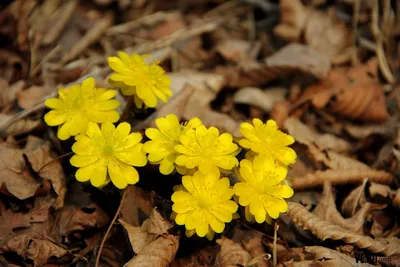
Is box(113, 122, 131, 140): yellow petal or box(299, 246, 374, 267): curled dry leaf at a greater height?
box(113, 122, 131, 140): yellow petal

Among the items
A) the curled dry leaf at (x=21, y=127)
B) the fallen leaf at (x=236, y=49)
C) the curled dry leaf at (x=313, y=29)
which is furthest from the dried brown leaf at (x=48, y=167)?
the curled dry leaf at (x=313, y=29)

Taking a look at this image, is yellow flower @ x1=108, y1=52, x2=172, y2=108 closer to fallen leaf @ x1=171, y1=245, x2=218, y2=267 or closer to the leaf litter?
the leaf litter

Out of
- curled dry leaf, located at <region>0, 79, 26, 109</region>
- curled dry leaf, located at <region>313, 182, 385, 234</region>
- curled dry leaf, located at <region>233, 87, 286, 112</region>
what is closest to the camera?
curled dry leaf, located at <region>313, 182, 385, 234</region>

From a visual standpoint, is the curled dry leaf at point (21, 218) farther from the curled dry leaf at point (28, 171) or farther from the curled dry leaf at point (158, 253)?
the curled dry leaf at point (158, 253)

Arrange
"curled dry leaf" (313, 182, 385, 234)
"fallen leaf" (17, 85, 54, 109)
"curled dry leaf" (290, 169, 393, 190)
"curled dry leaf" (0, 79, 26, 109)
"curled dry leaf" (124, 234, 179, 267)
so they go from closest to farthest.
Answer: "curled dry leaf" (124, 234, 179, 267)
"curled dry leaf" (313, 182, 385, 234)
"curled dry leaf" (290, 169, 393, 190)
"fallen leaf" (17, 85, 54, 109)
"curled dry leaf" (0, 79, 26, 109)

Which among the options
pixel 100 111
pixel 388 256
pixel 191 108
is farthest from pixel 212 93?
pixel 388 256

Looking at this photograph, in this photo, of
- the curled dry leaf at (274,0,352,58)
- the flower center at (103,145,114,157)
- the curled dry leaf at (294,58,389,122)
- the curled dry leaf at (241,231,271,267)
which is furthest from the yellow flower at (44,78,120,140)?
the curled dry leaf at (274,0,352,58)

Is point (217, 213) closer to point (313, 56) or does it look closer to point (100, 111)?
point (100, 111)

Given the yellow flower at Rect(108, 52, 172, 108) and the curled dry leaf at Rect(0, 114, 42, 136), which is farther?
the curled dry leaf at Rect(0, 114, 42, 136)

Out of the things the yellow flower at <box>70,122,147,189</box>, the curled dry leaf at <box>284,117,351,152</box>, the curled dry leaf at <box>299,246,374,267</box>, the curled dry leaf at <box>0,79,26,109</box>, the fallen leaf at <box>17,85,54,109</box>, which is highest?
the yellow flower at <box>70,122,147,189</box>
